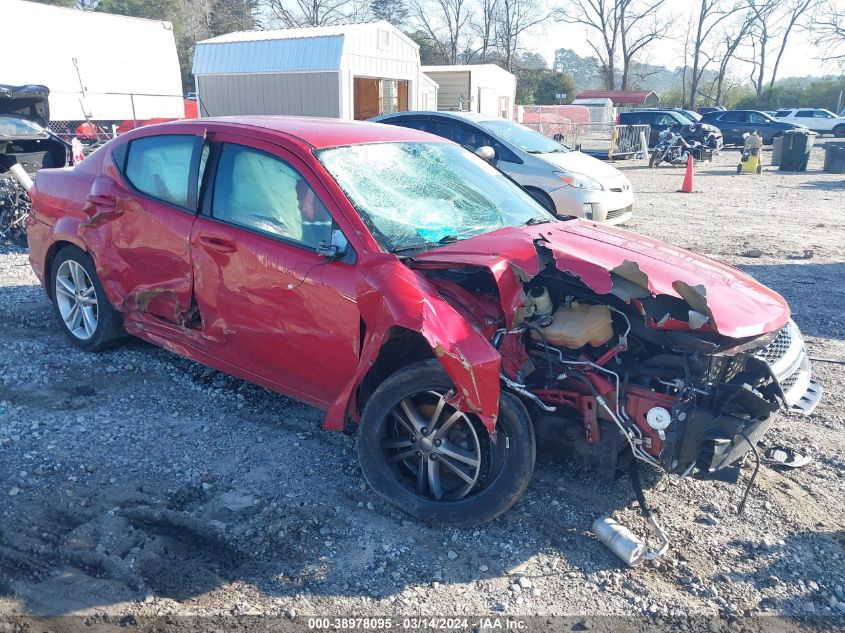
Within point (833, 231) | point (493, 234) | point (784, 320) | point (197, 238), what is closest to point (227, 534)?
point (197, 238)

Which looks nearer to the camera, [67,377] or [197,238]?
[197,238]

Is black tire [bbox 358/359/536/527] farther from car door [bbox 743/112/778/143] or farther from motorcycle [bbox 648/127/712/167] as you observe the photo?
car door [bbox 743/112/778/143]

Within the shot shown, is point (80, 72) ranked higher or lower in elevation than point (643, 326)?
higher

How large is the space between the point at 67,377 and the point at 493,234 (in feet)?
10.3

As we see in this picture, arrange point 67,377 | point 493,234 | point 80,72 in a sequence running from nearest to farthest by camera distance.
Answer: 1. point 493,234
2. point 67,377
3. point 80,72

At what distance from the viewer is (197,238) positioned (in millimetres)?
4074

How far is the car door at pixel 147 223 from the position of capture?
13.9 feet

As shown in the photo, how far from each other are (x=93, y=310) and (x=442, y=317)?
3188mm

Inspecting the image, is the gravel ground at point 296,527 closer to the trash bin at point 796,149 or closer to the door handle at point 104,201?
the door handle at point 104,201

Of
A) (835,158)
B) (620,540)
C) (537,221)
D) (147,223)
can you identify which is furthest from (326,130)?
(835,158)

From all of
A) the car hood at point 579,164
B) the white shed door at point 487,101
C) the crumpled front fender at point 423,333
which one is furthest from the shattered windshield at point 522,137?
the white shed door at point 487,101

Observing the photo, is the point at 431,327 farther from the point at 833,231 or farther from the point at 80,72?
the point at 80,72

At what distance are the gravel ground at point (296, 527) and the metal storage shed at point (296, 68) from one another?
54.1ft

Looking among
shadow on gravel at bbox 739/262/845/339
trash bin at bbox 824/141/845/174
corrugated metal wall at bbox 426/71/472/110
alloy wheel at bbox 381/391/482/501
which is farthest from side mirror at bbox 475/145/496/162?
corrugated metal wall at bbox 426/71/472/110
